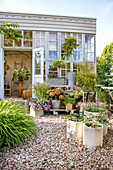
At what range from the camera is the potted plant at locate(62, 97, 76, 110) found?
4.09 metres

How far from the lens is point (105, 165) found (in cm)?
170

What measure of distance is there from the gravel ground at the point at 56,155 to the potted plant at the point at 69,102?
167 centimetres

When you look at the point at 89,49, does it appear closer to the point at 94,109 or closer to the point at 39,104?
the point at 39,104

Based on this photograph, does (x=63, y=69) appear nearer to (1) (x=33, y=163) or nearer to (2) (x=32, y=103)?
(2) (x=32, y=103)

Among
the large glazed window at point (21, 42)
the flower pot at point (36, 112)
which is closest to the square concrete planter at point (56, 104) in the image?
the flower pot at point (36, 112)

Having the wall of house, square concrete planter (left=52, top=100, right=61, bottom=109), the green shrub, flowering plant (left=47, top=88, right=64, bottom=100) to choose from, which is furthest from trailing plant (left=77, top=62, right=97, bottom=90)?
the wall of house

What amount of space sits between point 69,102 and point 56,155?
234cm

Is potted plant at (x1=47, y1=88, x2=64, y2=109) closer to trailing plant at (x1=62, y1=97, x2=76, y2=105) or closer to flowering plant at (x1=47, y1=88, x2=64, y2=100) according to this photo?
flowering plant at (x1=47, y1=88, x2=64, y2=100)

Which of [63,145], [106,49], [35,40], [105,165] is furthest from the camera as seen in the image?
[106,49]

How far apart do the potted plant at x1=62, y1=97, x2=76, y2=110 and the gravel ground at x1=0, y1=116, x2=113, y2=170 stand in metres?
1.67

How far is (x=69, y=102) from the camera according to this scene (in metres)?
4.17

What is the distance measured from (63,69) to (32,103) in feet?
12.6

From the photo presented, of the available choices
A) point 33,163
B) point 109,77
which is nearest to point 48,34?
point 109,77

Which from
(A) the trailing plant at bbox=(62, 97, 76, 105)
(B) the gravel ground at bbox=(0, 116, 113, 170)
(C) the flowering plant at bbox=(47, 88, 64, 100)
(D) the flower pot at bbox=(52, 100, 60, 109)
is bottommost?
(B) the gravel ground at bbox=(0, 116, 113, 170)
